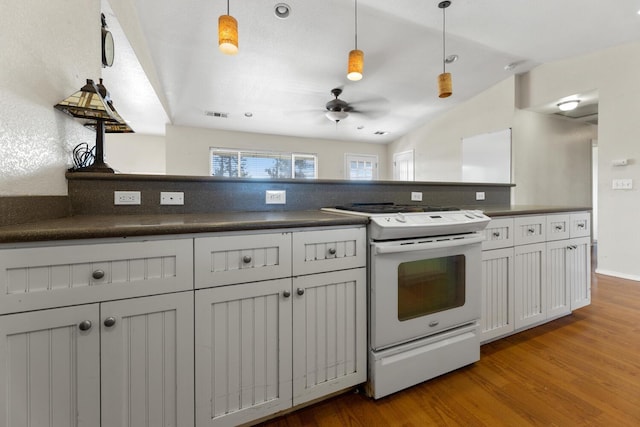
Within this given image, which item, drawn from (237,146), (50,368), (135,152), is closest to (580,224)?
(50,368)

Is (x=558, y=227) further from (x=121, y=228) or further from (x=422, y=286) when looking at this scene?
(x=121, y=228)

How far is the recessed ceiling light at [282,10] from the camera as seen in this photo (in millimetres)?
2729

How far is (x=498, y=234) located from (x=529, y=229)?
1.05 feet

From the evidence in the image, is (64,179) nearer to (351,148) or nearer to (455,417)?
(455,417)

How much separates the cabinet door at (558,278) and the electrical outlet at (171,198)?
245cm

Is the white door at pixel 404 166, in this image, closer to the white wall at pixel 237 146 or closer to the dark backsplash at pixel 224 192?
the white wall at pixel 237 146

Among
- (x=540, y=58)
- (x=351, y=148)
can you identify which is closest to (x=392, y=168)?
(x=351, y=148)

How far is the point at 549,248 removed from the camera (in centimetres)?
196

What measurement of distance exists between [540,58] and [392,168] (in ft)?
12.0

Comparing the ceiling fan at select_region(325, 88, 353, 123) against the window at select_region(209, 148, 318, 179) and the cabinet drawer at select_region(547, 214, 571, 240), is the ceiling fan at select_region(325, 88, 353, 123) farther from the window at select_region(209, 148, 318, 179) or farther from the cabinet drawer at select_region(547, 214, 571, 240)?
the cabinet drawer at select_region(547, 214, 571, 240)

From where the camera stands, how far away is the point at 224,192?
5.26ft

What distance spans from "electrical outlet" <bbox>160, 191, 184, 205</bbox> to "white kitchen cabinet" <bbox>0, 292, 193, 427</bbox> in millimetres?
684

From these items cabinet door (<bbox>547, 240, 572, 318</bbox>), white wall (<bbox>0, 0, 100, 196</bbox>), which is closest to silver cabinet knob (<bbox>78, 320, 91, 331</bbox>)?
white wall (<bbox>0, 0, 100, 196</bbox>)

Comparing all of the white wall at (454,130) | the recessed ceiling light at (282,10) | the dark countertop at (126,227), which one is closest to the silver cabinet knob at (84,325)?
the dark countertop at (126,227)
